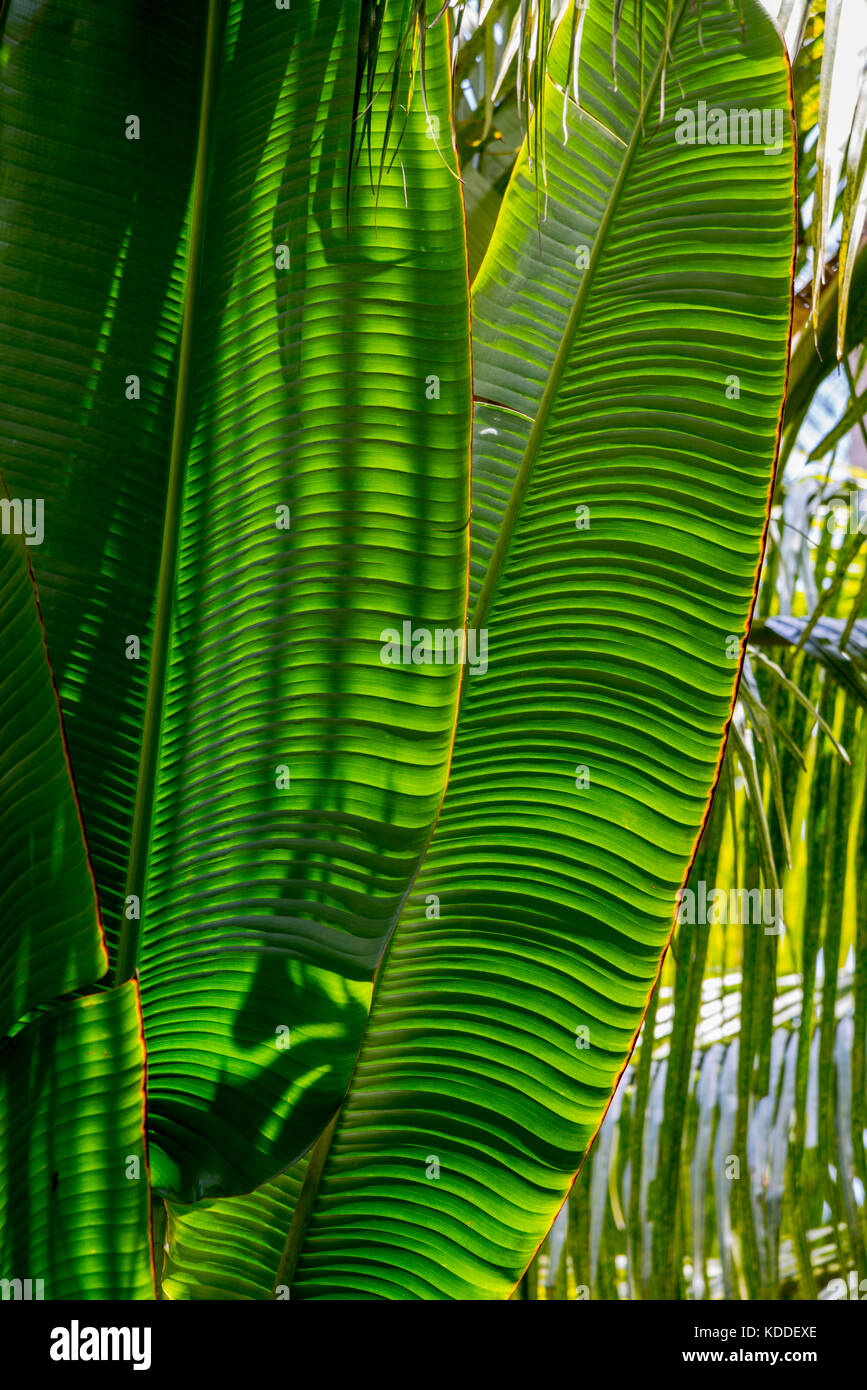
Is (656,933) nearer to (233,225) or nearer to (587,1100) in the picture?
(587,1100)

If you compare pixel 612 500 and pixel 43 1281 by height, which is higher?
pixel 612 500

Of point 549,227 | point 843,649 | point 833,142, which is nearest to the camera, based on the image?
point 833,142

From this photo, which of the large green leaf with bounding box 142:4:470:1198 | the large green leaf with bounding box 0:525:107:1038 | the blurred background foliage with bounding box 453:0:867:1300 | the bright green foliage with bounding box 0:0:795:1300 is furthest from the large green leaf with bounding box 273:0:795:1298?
the blurred background foliage with bounding box 453:0:867:1300

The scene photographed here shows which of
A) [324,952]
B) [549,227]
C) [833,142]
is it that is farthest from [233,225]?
[324,952]

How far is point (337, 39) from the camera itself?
782mm

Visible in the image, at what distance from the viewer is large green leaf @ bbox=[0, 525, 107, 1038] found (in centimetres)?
71

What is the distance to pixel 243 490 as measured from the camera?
2.60 ft

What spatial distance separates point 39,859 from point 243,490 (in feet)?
1.01

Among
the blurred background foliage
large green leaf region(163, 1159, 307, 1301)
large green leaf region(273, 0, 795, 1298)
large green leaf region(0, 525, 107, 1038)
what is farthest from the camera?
the blurred background foliage

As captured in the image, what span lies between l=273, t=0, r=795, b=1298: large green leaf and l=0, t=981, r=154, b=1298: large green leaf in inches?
7.9

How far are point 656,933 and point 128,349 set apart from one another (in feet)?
2.00

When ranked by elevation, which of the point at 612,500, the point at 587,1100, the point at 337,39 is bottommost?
the point at 587,1100

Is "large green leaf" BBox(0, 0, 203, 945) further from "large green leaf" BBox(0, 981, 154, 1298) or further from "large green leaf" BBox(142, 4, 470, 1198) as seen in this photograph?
"large green leaf" BBox(0, 981, 154, 1298)

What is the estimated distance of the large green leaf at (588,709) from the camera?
31.8 inches
